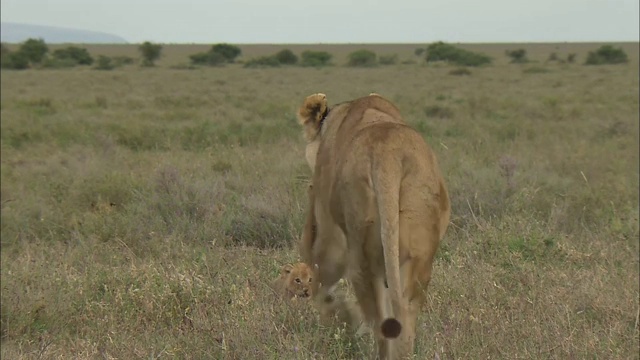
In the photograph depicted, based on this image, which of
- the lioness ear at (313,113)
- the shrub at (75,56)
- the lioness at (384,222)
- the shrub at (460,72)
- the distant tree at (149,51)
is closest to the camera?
the lioness at (384,222)

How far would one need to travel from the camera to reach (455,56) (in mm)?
53344

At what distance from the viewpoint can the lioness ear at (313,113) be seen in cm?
358

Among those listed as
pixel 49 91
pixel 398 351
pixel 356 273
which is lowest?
pixel 49 91

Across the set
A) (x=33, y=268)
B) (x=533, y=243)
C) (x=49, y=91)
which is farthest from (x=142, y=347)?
(x=49, y=91)

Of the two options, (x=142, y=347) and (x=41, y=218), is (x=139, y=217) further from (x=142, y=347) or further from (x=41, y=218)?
(x=142, y=347)

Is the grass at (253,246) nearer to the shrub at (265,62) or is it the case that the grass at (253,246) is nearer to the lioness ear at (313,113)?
the lioness ear at (313,113)

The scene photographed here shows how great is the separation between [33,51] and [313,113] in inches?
2044

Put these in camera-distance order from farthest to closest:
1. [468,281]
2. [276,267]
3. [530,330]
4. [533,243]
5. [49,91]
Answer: [49,91] < [533,243] < [276,267] < [468,281] < [530,330]

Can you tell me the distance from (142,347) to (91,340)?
0.45 m

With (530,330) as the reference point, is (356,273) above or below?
above

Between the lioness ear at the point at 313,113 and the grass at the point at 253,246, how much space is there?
948 millimetres

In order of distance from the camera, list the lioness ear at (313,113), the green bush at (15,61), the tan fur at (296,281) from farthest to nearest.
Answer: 1. the green bush at (15,61)
2. the lioness ear at (313,113)
3. the tan fur at (296,281)

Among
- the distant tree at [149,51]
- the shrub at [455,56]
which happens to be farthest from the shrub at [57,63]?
the shrub at [455,56]

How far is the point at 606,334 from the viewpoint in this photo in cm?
374
